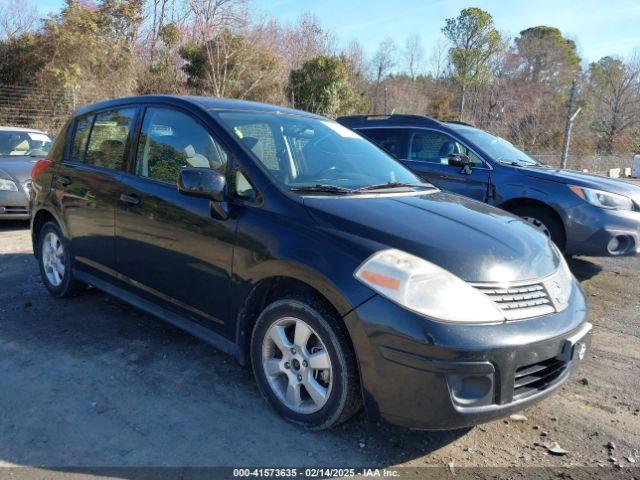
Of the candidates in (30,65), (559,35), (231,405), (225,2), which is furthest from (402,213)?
(559,35)

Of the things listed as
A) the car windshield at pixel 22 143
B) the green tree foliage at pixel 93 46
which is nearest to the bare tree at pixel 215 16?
the green tree foliage at pixel 93 46

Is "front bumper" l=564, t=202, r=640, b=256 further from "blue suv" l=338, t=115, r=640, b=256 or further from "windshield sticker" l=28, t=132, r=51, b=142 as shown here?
"windshield sticker" l=28, t=132, r=51, b=142

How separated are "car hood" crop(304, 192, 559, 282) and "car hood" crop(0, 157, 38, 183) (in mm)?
6282

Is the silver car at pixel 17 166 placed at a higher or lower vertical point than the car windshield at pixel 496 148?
lower

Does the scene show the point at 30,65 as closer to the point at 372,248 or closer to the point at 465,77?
the point at 372,248

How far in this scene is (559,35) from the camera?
49.6m

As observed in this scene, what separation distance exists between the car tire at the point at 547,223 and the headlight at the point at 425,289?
12.0 feet

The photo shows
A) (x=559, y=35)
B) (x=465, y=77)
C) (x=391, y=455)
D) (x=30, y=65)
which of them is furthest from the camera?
(x=559, y=35)

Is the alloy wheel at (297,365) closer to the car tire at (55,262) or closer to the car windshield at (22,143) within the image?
the car tire at (55,262)

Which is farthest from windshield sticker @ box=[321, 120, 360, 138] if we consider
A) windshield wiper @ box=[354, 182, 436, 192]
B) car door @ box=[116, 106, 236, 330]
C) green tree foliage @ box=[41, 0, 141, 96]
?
green tree foliage @ box=[41, 0, 141, 96]

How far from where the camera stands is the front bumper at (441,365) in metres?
2.27

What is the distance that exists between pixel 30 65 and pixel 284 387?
16.8 metres

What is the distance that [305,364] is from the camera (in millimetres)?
2715

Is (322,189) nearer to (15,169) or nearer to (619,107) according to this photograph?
(15,169)
